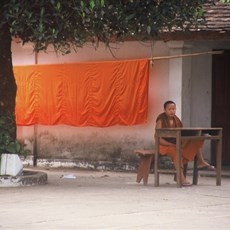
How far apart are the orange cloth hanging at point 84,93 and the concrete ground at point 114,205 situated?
2112mm

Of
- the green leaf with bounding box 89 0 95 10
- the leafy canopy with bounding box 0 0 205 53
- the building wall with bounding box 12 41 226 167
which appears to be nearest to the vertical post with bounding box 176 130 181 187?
the leafy canopy with bounding box 0 0 205 53

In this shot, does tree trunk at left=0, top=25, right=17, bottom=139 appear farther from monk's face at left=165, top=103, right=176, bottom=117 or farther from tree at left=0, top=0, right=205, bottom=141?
monk's face at left=165, top=103, right=176, bottom=117

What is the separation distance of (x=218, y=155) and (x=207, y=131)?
481 millimetres

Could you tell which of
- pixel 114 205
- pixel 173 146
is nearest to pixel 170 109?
pixel 173 146

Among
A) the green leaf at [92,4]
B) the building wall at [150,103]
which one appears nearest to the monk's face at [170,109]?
the building wall at [150,103]

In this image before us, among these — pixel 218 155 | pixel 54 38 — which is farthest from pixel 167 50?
pixel 54 38

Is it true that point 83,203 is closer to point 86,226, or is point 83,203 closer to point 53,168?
point 86,226

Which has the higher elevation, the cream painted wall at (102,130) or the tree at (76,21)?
the tree at (76,21)

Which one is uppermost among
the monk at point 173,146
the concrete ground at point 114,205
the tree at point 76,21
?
the tree at point 76,21

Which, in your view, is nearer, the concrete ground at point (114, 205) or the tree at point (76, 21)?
the concrete ground at point (114, 205)

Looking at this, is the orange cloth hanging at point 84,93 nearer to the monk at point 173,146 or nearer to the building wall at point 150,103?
the building wall at point 150,103

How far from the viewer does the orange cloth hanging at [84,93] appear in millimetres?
15742

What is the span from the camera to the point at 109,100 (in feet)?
52.7

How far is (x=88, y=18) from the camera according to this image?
464 inches
